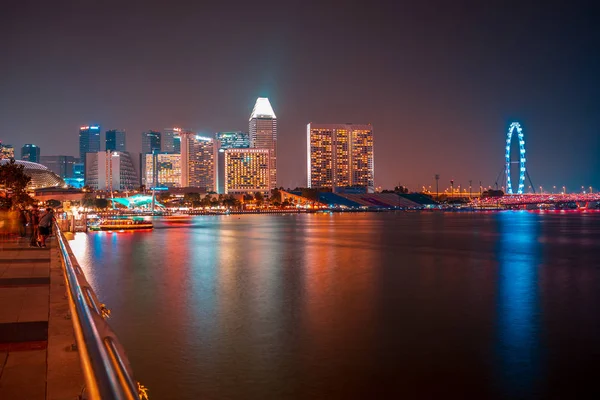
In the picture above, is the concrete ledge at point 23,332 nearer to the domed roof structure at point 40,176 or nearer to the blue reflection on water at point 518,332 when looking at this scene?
the blue reflection on water at point 518,332

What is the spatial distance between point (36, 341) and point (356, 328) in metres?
7.35

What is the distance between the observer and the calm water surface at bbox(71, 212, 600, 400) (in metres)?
8.74

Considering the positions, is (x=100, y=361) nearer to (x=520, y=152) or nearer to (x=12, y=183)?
(x=12, y=183)

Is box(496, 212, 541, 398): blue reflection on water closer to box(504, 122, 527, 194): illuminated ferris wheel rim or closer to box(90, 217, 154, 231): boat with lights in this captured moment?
box(90, 217, 154, 231): boat with lights

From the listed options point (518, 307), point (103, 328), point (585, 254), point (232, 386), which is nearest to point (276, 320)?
point (232, 386)

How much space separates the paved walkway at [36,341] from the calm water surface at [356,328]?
1.80 metres

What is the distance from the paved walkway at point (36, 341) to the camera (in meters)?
5.03

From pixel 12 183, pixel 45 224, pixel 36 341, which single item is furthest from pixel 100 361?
pixel 12 183

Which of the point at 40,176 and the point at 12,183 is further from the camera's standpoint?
the point at 40,176

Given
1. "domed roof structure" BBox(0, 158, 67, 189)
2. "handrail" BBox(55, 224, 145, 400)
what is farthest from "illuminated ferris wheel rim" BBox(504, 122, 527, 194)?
"handrail" BBox(55, 224, 145, 400)

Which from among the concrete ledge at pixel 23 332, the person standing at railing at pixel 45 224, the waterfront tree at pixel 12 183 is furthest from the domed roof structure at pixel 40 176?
the concrete ledge at pixel 23 332

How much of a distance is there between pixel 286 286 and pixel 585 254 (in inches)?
851

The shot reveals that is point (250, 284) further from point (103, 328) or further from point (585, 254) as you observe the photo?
point (585, 254)

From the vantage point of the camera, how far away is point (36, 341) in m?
6.68
